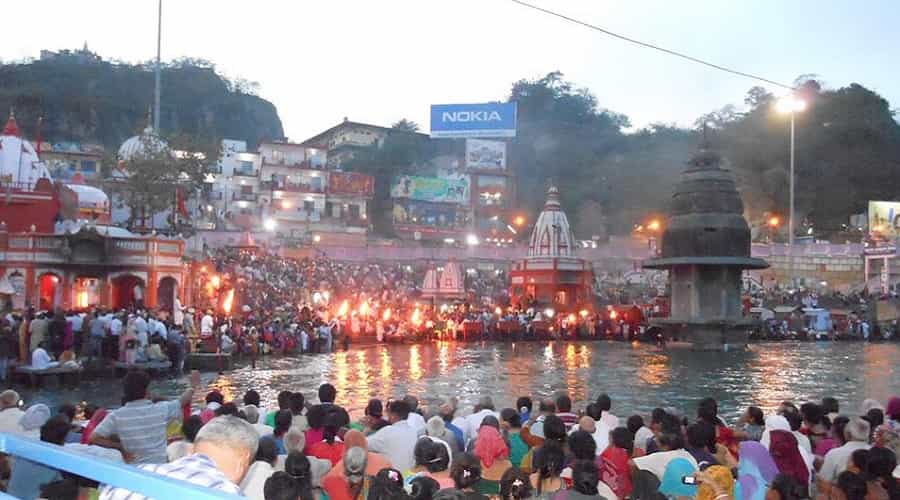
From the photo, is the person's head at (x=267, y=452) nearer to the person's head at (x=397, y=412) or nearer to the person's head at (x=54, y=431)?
the person's head at (x=54, y=431)

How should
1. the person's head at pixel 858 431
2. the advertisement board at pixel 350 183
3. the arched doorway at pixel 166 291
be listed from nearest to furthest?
the person's head at pixel 858 431, the arched doorway at pixel 166 291, the advertisement board at pixel 350 183

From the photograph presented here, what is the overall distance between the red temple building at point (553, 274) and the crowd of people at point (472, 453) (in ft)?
133

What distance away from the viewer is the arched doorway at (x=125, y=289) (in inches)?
1460

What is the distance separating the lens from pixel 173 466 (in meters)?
3.14

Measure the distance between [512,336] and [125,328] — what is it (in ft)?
79.1

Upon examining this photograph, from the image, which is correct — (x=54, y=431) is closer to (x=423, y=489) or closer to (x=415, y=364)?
(x=423, y=489)

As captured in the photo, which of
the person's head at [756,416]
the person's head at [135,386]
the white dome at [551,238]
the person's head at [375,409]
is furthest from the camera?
the white dome at [551,238]

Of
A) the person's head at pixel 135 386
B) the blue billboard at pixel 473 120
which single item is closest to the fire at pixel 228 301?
the blue billboard at pixel 473 120

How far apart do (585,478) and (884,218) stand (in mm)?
74634

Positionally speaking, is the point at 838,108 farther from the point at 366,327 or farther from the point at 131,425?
the point at 131,425

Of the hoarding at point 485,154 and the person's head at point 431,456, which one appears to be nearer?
the person's head at point 431,456

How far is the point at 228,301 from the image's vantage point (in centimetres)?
3938

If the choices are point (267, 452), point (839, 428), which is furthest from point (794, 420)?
point (267, 452)

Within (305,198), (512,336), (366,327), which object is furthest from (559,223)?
(305,198)
